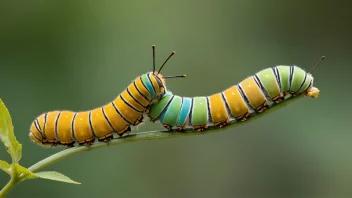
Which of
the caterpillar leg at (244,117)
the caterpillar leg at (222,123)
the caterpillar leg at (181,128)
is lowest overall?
the caterpillar leg at (181,128)

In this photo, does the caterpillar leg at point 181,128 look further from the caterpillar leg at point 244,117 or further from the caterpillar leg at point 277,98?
the caterpillar leg at point 277,98

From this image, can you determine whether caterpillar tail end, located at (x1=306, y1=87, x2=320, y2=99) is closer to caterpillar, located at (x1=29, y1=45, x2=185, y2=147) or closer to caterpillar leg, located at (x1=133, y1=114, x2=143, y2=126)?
caterpillar, located at (x1=29, y1=45, x2=185, y2=147)

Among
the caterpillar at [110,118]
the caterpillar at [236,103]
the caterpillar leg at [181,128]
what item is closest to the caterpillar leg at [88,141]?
the caterpillar at [110,118]

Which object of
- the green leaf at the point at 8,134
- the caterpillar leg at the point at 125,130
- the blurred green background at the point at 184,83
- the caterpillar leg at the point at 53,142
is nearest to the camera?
the green leaf at the point at 8,134

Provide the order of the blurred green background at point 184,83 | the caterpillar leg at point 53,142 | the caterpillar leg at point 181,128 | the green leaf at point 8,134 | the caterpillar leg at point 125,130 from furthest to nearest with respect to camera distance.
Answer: the blurred green background at point 184,83
the caterpillar leg at point 53,142
the caterpillar leg at point 125,130
the caterpillar leg at point 181,128
the green leaf at point 8,134

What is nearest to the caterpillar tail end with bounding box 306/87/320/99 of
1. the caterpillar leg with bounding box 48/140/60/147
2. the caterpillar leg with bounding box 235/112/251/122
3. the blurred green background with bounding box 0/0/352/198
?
the caterpillar leg with bounding box 235/112/251/122

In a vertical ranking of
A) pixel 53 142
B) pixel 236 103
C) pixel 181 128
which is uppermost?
pixel 236 103

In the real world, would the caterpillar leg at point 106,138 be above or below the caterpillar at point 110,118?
below

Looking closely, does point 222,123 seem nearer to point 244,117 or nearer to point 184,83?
point 244,117

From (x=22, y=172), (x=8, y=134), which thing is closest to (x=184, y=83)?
(x=8, y=134)
